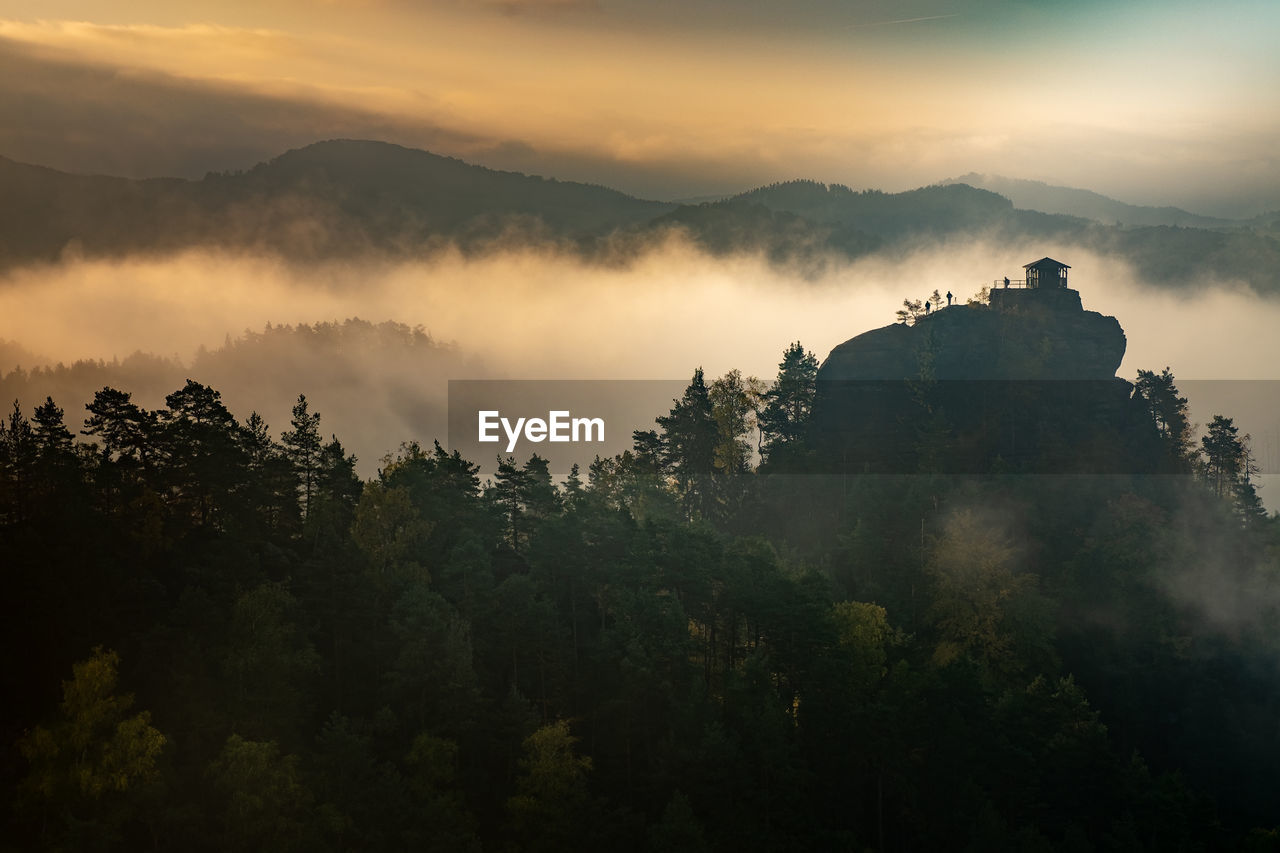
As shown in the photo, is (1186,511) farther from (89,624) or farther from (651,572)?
(89,624)

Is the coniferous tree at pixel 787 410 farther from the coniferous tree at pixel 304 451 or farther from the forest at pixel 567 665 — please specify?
the coniferous tree at pixel 304 451

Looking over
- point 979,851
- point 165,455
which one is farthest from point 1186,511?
point 165,455

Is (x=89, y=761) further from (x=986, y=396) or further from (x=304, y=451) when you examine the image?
(x=986, y=396)

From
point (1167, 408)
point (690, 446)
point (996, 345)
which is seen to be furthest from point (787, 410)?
point (1167, 408)

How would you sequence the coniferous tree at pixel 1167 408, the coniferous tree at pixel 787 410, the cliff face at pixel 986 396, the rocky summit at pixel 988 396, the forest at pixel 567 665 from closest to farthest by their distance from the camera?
1. the forest at pixel 567 665
2. the rocky summit at pixel 988 396
3. the cliff face at pixel 986 396
4. the coniferous tree at pixel 787 410
5. the coniferous tree at pixel 1167 408

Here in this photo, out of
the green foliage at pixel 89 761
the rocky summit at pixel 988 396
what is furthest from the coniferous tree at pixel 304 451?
the rocky summit at pixel 988 396
